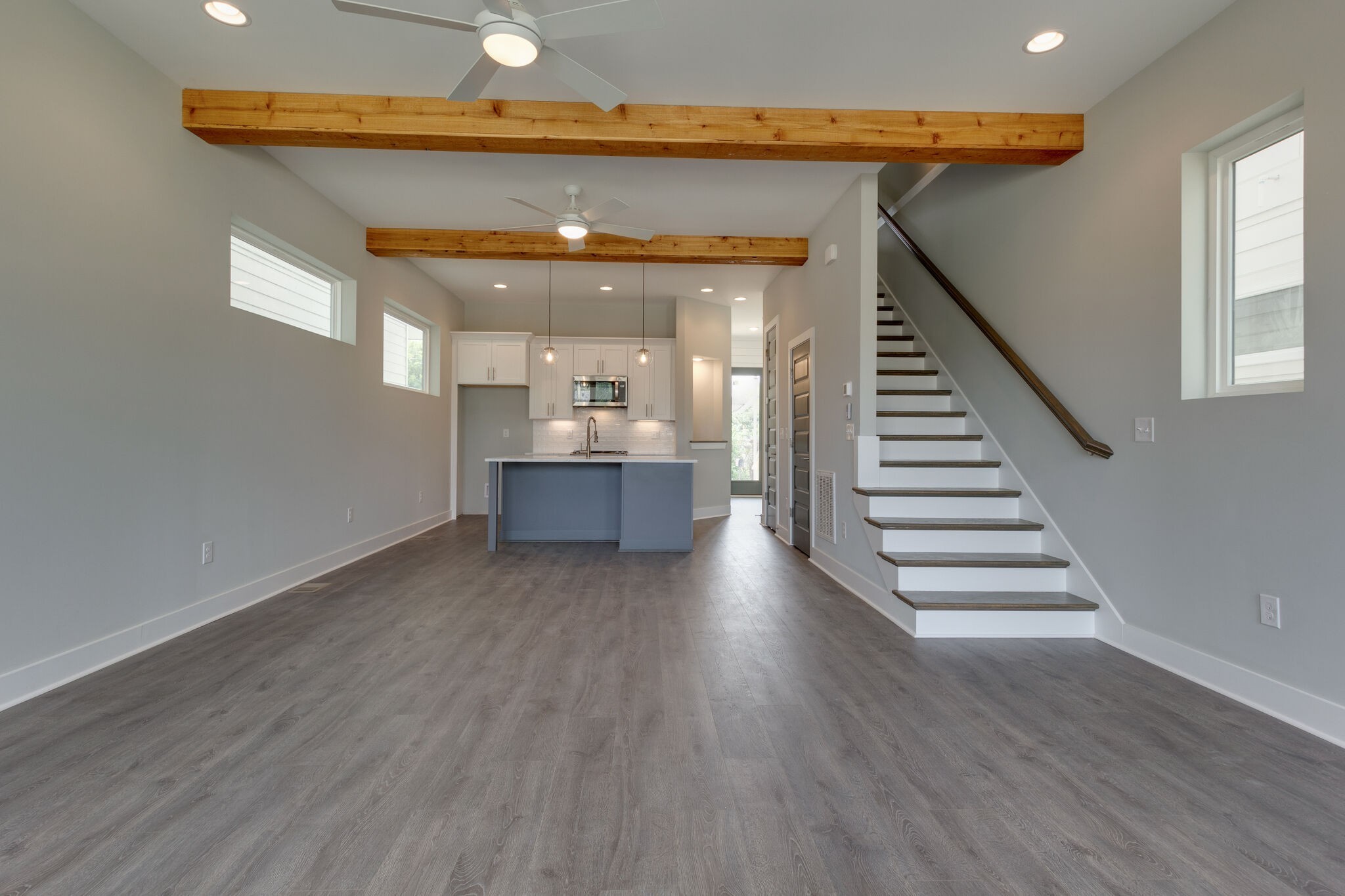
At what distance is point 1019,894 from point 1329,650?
6.02 ft

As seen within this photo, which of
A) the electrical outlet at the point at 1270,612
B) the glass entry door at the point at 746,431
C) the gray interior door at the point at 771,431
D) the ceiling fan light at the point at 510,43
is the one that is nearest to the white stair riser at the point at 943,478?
the electrical outlet at the point at 1270,612

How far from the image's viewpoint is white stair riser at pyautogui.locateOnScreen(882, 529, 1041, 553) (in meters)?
3.73

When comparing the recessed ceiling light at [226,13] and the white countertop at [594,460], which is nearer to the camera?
the recessed ceiling light at [226,13]

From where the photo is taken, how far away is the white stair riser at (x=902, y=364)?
5445 millimetres

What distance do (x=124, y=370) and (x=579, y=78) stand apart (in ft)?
8.60

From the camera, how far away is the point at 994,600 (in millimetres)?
3336

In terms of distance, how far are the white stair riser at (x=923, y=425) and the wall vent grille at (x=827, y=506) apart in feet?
1.85

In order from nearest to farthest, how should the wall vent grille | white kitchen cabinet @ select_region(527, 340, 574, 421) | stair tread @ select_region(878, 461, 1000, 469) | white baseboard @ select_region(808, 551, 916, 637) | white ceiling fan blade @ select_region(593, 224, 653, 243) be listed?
white baseboard @ select_region(808, 551, 916, 637), stair tread @ select_region(878, 461, 1000, 469), white ceiling fan blade @ select_region(593, 224, 653, 243), the wall vent grille, white kitchen cabinet @ select_region(527, 340, 574, 421)

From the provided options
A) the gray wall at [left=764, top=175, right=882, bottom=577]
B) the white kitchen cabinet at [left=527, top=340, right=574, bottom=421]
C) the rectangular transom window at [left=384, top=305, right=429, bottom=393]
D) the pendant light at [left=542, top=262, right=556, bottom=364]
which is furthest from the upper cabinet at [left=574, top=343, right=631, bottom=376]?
the gray wall at [left=764, top=175, right=882, bottom=577]

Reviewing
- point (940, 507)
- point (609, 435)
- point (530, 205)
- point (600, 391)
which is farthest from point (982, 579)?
point (609, 435)

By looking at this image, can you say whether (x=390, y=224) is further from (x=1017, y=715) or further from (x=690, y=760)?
(x=1017, y=715)

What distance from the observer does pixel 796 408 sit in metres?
6.01

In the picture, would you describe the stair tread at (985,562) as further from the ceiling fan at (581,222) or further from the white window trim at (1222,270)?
the ceiling fan at (581,222)

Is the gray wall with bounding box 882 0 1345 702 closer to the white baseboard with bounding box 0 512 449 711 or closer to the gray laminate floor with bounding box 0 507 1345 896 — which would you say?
the gray laminate floor with bounding box 0 507 1345 896
